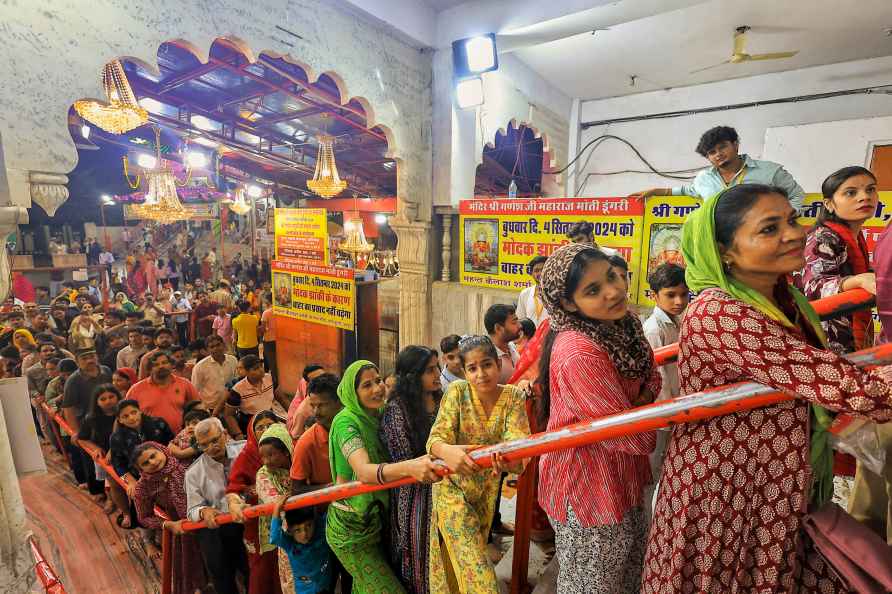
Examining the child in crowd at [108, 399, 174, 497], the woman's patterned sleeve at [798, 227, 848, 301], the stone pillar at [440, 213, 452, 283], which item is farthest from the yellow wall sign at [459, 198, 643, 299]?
the child in crowd at [108, 399, 174, 497]

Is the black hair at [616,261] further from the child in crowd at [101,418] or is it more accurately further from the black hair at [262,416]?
the child in crowd at [101,418]

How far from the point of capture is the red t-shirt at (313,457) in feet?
8.39

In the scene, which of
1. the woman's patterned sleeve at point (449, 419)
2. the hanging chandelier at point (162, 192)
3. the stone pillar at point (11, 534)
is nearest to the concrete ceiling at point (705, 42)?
the woman's patterned sleeve at point (449, 419)

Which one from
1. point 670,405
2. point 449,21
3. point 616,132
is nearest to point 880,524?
point 670,405

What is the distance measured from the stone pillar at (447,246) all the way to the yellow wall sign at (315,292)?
116 centimetres

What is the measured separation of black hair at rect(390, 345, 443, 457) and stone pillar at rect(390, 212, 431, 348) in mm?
3440

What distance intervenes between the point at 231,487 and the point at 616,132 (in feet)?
26.1

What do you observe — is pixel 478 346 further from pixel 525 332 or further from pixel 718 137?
pixel 718 137

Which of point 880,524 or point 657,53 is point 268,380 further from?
point 657,53

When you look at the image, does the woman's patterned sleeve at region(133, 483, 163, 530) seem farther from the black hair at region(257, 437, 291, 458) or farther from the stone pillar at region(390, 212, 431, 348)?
the stone pillar at region(390, 212, 431, 348)

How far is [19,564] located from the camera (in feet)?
7.82

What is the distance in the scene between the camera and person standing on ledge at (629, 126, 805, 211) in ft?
10.2

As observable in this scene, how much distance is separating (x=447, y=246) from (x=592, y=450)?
433cm

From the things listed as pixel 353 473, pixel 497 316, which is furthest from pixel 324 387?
pixel 497 316
